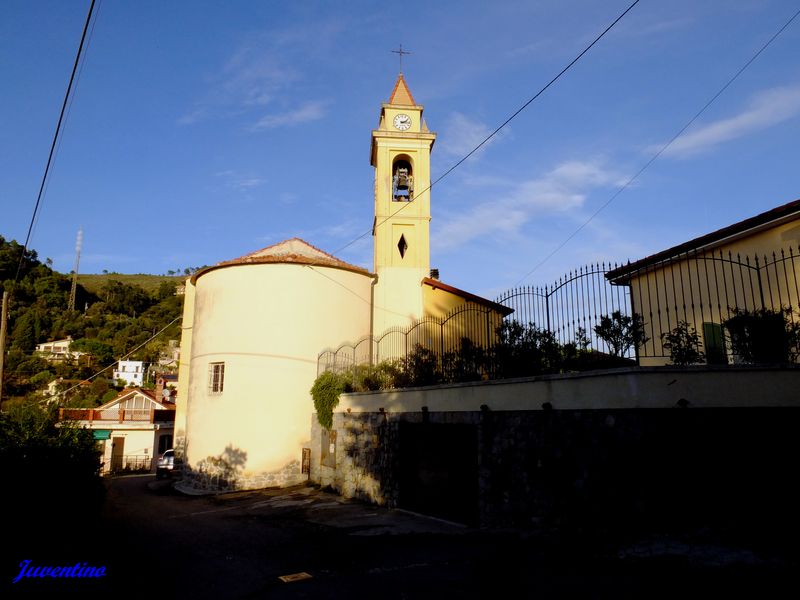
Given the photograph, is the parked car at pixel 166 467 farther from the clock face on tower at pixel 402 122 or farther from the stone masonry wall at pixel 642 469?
the stone masonry wall at pixel 642 469

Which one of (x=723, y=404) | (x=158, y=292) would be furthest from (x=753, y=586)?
(x=158, y=292)

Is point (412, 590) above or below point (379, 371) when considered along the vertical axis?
below

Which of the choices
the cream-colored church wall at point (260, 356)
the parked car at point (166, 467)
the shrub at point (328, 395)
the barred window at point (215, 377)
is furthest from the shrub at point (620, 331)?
the parked car at point (166, 467)

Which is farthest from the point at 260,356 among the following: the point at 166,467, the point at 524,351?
the point at 166,467

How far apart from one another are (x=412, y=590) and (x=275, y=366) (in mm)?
13217

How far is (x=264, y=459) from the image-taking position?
61.2 feet

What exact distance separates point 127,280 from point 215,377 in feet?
431

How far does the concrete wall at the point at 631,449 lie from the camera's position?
23.0 feet

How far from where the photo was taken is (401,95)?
963 inches

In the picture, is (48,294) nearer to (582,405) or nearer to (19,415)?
(19,415)

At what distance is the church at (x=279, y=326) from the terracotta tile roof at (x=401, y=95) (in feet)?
12.9

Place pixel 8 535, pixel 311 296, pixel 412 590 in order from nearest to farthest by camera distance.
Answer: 1. pixel 412 590
2. pixel 8 535
3. pixel 311 296

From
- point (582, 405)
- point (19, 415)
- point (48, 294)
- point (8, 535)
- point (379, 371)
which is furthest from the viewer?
point (48, 294)

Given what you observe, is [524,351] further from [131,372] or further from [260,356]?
[131,372]
